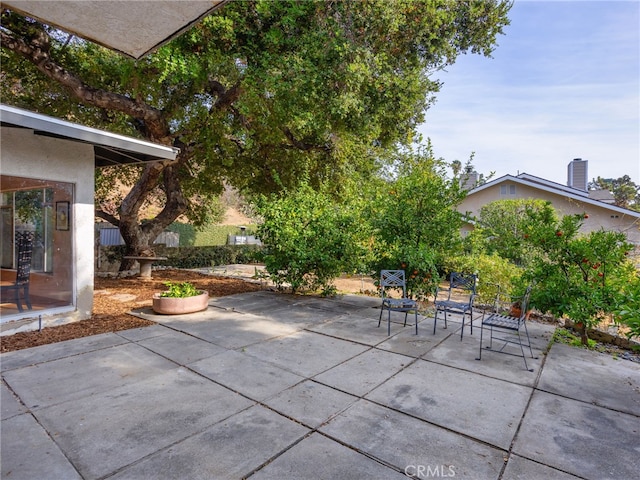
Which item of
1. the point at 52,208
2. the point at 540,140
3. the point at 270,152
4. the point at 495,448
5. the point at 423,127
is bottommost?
the point at 495,448

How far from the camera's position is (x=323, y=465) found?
2.40m

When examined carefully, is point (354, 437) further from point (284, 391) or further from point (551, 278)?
point (551, 278)

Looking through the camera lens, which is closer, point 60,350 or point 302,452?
point 302,452

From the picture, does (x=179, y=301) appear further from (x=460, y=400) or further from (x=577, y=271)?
(x=577, y=271)

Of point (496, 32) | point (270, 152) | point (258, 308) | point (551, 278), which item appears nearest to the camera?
point (551, 278)

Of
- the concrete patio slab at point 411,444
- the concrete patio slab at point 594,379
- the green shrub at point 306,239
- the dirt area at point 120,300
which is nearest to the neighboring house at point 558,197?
the green shrub at point 306,239

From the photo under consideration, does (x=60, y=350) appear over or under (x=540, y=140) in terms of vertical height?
under

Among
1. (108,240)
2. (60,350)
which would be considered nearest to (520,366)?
(60,350)

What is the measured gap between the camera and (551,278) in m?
5.54

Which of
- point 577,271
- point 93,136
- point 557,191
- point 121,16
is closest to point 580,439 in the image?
point 577,271

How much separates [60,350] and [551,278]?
7.06m

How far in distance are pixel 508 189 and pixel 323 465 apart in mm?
21746

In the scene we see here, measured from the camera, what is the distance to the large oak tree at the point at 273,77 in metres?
7.56

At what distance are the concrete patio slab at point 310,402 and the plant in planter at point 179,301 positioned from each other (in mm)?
3611
